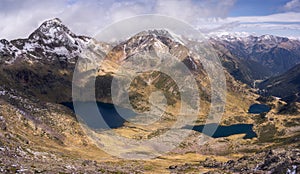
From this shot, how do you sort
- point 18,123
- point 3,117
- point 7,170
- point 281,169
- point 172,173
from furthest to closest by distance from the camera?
point 18,123
point 3,117
point 172,173
point 281,169
point 7,170

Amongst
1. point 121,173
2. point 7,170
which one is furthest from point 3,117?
point 7,170

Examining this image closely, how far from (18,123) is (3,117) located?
14.1 m

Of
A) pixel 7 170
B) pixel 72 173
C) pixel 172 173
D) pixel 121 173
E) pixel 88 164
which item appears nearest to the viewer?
pixel 7 170

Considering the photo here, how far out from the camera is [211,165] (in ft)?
570

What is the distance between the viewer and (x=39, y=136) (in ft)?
599

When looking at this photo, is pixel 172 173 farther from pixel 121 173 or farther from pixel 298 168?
pixel 298 168

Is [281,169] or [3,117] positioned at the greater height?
[3,117]

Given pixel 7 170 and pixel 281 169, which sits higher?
pixel 7 170

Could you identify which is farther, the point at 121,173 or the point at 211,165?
the point at 211,165

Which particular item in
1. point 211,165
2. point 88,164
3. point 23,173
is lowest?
point 211,165

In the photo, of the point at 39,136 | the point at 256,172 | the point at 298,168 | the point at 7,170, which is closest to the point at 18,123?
the point at 39,136

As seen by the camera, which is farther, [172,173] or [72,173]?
[172,173]

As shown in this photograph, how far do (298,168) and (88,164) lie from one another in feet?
243

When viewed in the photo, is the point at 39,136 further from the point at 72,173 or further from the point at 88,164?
the point at 72,173
